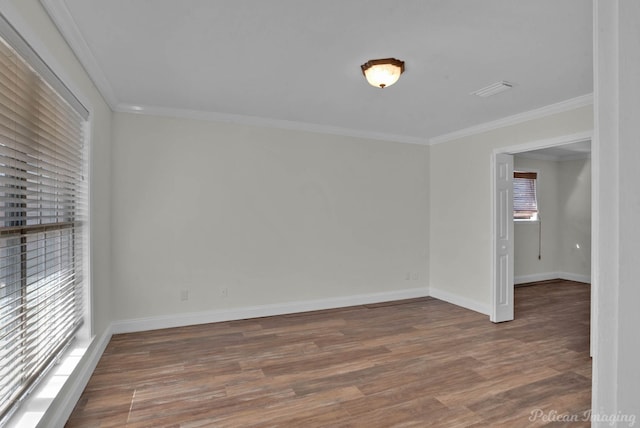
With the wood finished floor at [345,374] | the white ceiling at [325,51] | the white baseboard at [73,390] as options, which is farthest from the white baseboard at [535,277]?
the white baseboard at [73,390]

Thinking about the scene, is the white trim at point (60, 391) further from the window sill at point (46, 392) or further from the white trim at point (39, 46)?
the white trim at point (39, 46)

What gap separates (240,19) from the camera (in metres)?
2.09

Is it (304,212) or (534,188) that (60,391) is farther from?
(534,188)

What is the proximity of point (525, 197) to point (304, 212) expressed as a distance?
15.5 ft

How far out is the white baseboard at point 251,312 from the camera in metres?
3.74

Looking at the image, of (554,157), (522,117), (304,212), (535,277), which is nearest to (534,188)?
(554,157)

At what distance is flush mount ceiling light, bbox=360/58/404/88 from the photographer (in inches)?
102

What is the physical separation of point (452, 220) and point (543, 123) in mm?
1702

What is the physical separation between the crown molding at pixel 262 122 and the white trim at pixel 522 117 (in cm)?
50

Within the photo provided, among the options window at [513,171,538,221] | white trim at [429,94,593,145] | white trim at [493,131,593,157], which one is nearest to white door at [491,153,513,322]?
white trim at [493,131,593,157]

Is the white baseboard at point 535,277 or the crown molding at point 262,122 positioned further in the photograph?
the white baseboard at point 535,277

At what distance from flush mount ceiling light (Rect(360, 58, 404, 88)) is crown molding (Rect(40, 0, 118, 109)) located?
196cm

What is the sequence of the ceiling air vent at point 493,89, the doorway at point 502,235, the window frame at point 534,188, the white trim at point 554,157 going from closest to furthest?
the ceiling air vent at point 493,89, the doorway at point 502,235, the white trim at point 554,157, the window frame at point 534,188

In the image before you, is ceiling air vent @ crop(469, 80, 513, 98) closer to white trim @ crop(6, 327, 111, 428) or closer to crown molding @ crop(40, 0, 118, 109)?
crown molding @ crop(40, 0, 118, 109)
